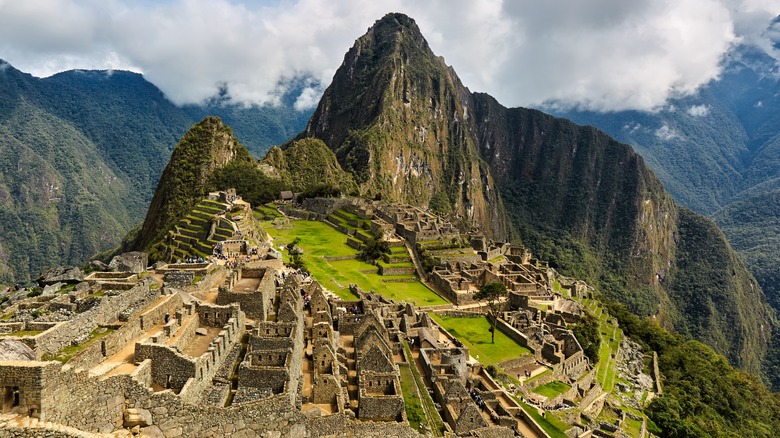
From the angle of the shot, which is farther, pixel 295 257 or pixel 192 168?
pixel 192 168

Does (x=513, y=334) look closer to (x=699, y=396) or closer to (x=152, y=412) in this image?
(x=699, y=396)

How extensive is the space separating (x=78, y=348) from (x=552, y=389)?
1205 inches

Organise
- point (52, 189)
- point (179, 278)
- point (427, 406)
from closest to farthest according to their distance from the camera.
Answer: point (179, 278) < point (427, 406) < point (52, 189)

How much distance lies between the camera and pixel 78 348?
1373 centimetres

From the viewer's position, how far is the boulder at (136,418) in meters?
12.1

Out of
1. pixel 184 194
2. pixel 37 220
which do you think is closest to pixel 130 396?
pixel 184 194

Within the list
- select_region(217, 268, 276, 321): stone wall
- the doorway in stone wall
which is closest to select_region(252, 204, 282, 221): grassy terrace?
select_region(217, 268, 276, 321): stone wall

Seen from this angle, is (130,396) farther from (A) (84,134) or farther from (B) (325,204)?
(A) (84,134)

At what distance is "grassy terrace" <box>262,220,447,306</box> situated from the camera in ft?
152

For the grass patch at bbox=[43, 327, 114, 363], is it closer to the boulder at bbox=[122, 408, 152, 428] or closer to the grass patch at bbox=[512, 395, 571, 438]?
the boulder at bbox=[122, 408, 152, 428]

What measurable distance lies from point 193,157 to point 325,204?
34636 mm

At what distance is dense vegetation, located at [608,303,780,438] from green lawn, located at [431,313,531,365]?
13340 mm

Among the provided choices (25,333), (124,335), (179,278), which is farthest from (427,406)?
(25,333)

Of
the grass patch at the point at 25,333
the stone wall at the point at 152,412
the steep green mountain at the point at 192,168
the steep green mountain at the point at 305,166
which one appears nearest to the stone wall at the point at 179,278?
the grass patch at the point at 25,333
